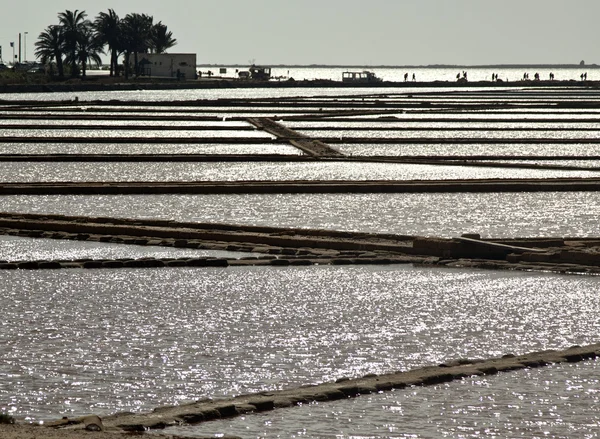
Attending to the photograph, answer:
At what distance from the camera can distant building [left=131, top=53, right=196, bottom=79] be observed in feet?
338

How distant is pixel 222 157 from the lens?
30391mm

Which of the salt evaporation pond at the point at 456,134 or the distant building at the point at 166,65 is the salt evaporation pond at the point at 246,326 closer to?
the salt evaporation pond at the point at 456,134

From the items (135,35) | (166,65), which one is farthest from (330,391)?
(166,65)

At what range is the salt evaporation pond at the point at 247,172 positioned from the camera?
85.7 ft

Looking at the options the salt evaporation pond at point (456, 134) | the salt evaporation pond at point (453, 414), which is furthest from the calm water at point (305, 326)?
the salt evaporation pond at point (456, 134)

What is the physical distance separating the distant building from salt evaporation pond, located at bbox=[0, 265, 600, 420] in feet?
294

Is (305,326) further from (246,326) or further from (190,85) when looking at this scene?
(190,85)

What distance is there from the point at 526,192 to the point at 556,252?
823 centimetres

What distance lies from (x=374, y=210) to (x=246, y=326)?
9.24m

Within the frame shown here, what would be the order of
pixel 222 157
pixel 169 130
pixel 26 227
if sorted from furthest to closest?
pixel 169 130
pixel 222 157
pixel 26 227

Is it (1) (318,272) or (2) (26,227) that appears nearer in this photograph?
(1) (318,272)

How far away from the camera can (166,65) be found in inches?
4050

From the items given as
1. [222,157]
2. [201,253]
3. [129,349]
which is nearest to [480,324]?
[129,349]

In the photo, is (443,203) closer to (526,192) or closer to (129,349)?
(526,192)
